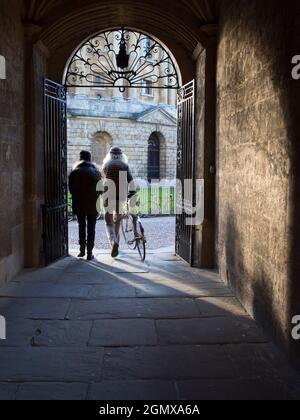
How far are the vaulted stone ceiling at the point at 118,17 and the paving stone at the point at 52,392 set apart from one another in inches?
222

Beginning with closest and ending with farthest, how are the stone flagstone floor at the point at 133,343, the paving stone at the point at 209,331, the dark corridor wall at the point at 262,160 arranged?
the stone flagstone floor at the point at 133,343
the dark corridor wall at the point at 262,160
the paving stone at the point at 209,331

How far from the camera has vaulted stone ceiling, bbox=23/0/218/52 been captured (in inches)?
297

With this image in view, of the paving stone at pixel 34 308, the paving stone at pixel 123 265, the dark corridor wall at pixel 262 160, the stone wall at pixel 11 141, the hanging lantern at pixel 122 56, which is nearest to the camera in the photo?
the dark corridor wall at pixel 262 160

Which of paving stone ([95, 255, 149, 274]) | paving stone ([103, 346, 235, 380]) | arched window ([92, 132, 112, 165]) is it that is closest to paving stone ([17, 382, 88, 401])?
paving stone ([103, 346, 235, 380])

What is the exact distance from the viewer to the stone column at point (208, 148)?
7.63m

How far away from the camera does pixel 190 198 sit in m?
8.22

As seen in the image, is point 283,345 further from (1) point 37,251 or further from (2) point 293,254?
(1) point 37,251

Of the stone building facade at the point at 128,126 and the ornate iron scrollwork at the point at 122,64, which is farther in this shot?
the stone building facade at the point at 128,126

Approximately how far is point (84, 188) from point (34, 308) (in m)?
3.28

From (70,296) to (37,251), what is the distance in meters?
1.97

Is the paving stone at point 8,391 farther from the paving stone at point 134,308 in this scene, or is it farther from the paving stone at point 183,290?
the paving stone at point 183,290

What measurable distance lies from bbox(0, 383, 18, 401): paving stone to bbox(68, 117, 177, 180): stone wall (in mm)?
29322

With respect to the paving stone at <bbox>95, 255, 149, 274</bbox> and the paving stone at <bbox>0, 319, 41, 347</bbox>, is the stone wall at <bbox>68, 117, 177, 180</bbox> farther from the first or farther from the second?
the paving stone at <bbox>0, 319, 41, 347</bbox>

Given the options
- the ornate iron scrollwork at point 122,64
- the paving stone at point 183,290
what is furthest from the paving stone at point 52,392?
the ornate iron scrollwork at point 122,64
